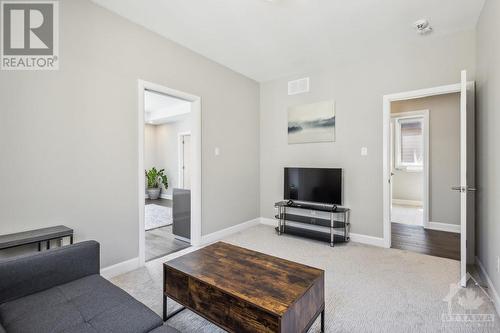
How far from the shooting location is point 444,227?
13.9 ft

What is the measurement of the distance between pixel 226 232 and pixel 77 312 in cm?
276

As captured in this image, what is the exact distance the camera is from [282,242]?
12.0 ft

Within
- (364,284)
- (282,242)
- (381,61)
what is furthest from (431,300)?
(381,61)

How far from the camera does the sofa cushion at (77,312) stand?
119 centimetres

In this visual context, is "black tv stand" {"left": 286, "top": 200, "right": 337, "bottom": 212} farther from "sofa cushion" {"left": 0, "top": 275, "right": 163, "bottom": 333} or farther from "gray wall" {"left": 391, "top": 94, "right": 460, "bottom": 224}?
"sofa cushion" {"left": 0, "top": 275, "right": 163, "bottom": 333}

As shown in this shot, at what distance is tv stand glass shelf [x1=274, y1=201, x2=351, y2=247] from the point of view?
3.62m

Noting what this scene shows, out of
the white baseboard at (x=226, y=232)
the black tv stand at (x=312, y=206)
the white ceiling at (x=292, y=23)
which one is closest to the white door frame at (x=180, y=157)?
the white baseboard at (x=226, y=232)

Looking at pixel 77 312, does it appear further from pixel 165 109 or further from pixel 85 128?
pixel 165 109

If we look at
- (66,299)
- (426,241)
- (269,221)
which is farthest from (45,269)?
(426,241)

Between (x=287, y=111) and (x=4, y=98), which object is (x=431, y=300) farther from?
(x=4, y=98)

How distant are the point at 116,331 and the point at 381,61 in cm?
418

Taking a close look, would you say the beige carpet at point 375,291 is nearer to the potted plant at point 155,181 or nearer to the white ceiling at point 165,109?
the white ceiling at point 165,109

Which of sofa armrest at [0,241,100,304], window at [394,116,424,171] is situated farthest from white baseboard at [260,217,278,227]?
window at [394,116,424,171]

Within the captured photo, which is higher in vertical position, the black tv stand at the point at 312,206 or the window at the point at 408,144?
the window at the point at 408,144
